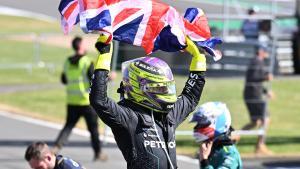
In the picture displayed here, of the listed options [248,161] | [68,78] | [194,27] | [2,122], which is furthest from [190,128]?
[194,27]

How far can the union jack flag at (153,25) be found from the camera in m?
6.21

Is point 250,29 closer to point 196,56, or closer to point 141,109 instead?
point 196,56

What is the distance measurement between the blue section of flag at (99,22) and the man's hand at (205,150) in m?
1.69

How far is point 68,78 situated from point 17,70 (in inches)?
506

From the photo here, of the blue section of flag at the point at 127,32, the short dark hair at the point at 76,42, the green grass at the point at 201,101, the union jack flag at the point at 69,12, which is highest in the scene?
the union jack flag at the point at 69,12

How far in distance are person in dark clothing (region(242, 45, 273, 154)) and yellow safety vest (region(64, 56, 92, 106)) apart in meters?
3.33

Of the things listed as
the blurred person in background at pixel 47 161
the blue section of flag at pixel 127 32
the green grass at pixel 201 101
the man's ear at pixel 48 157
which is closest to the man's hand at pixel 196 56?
the blue section of flag at pixel 127 32

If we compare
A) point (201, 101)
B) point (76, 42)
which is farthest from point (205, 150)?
point (201, 101)

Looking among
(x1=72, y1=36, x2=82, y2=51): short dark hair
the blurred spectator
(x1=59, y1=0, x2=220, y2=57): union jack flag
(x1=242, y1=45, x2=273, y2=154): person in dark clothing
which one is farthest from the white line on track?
(x1=59, y1=0, x2=220, y2=57): union jack flag

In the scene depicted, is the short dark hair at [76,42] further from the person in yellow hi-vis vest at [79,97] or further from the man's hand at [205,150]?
the man's hand at [205,150]

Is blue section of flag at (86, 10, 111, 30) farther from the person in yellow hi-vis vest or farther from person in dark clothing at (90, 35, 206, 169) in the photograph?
the person in yellow hi-vis vest

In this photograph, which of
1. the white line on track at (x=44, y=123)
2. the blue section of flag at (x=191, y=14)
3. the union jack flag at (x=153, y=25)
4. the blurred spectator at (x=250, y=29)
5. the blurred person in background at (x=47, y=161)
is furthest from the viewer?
the blurred spectator at (x=250, y=29)

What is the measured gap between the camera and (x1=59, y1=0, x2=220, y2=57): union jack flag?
6215 millimetres

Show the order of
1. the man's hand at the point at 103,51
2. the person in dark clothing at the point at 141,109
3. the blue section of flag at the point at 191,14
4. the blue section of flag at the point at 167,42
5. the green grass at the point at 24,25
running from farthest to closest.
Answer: the green grass at the point at 24,25
the blue section of flag at the point at 191,14
the blue section of flag at the point at 167,42
the person in dark clothing at the point at 141,109
the man's hand at the point at 103,51
